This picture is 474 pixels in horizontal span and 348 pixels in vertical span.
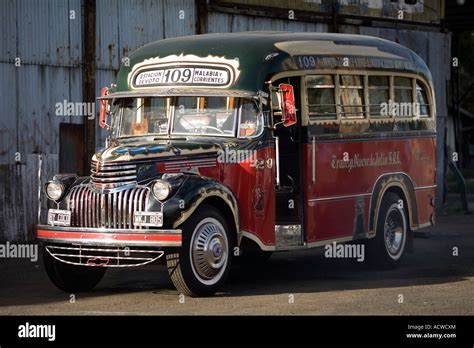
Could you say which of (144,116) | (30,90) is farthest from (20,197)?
(144,116)

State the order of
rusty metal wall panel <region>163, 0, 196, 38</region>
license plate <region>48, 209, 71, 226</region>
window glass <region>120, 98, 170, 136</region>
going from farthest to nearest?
1. rusty metal wall panel <region>163, 0, 196, 38</region>
2. window glass <region>120, 98, 170, 136</region>
3. license plate <region>48, 209, 71, 226</region>

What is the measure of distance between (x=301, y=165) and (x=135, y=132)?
82.2 inches

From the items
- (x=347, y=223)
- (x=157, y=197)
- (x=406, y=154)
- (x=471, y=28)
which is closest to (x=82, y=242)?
(x=157, y=197)

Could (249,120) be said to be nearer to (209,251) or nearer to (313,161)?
(313,161)

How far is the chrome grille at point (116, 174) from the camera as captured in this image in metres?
12.3

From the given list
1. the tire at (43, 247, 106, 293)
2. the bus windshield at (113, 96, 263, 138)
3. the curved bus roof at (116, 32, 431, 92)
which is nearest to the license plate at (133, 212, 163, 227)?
the tire at (43, 247, 106, 293)

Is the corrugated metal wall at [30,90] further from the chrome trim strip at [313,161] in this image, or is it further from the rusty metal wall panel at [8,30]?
the chrome trim strip at [313,161]

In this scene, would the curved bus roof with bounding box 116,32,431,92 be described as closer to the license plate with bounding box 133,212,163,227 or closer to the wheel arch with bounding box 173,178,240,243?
the wheel arch with bounding box 173,178,240,243

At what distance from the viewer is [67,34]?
19.1m

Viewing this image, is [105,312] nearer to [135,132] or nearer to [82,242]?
[82,242]

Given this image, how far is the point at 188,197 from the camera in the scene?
39.4 feet

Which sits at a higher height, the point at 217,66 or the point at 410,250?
the point at 217,66

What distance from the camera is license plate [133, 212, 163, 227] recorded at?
39.2 ft

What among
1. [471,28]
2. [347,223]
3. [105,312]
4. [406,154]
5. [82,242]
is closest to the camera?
[105,312]
